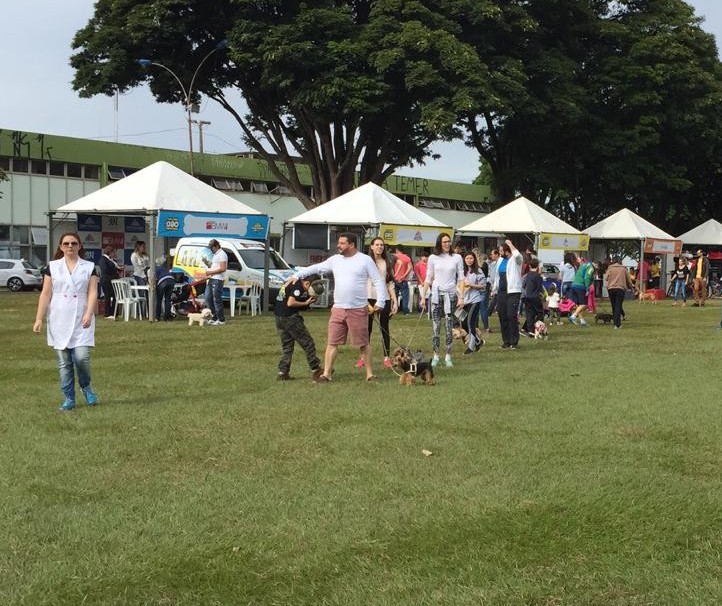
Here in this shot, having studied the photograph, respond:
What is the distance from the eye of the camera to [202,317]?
18719mm

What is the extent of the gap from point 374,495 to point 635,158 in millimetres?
32133

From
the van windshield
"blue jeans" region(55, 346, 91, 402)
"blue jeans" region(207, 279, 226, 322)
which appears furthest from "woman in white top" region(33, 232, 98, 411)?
the van windshield

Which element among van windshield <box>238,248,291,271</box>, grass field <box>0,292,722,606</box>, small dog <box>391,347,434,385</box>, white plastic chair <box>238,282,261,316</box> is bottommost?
grass field <box>0,292,722,606</box>

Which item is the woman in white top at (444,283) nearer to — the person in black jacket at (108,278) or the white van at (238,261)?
the person in black jacket at (108,278)

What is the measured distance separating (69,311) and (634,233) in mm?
28343

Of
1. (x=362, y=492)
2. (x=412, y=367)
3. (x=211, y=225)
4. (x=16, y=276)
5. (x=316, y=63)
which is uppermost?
(x=316, y=63)

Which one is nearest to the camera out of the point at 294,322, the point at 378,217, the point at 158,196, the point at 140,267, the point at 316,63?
the point at 294,322

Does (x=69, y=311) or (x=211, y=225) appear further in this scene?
(x=211, y=225)

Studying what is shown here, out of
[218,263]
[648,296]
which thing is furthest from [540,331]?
[648,296]

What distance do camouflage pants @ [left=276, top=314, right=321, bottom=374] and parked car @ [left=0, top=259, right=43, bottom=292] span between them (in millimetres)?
30243

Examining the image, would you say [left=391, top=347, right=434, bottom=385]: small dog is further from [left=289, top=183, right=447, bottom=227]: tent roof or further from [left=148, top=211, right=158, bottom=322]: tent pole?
[left=289, top=183, right=447, bottom=227]: tent roof

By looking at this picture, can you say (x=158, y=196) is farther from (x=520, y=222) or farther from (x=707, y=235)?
(x=707, y=235)

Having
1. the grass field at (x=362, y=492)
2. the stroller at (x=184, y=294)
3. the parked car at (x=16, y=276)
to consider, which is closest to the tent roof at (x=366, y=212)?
the stroller at (x=184, y=294)

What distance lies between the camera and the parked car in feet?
127
